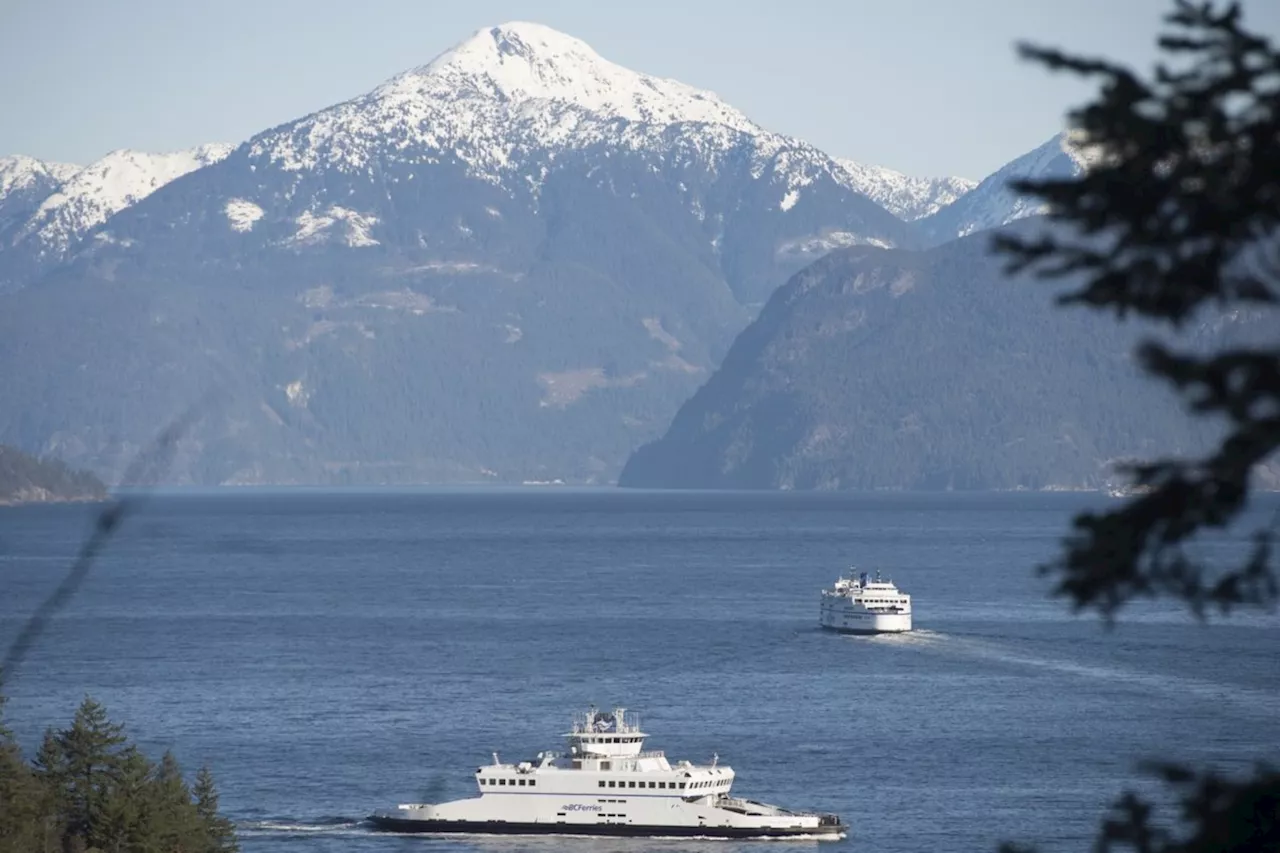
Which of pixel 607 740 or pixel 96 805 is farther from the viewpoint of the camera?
pixel 607 740

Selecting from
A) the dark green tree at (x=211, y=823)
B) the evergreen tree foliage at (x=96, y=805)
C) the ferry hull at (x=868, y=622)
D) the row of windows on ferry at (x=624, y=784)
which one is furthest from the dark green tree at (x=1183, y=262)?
the ferry hull at (x=868, y=622)

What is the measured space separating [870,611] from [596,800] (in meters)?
68.3

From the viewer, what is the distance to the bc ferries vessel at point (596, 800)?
7481cm

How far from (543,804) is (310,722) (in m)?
23.6

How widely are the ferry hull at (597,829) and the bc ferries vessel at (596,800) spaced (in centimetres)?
3

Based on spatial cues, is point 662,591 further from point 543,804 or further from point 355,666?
point 543,804

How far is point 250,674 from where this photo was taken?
119 meters

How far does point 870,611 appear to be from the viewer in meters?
144

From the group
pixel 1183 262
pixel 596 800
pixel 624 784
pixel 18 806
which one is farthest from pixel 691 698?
pixel 1183 262

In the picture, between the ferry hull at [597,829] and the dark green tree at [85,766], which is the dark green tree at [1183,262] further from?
the ferry hull at [597,829]

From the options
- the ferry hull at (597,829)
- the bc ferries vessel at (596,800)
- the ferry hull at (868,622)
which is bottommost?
the ferry hull at (597,829)

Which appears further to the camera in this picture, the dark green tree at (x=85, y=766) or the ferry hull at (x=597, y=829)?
the ferry hull at (x=597, y=829)

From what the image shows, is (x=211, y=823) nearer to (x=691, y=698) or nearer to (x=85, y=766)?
(x=85, y=766)

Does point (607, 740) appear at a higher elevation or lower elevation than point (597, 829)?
higher
